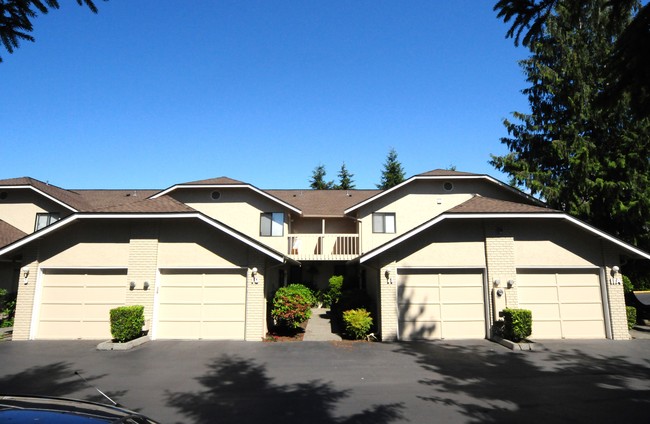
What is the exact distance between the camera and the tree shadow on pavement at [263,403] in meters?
6.13

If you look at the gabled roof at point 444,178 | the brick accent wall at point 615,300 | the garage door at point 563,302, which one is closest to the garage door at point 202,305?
the gabled roof at point 444,178

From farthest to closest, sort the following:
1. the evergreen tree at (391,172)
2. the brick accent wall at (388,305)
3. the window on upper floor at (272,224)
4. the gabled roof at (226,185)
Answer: the evergreen tree at (391,172), the window on upper floor at (272,224), the gabled roof at (226,185), the brick accent wall at (388,305)

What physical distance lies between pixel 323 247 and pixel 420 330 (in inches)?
349

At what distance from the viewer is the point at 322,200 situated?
2533cm

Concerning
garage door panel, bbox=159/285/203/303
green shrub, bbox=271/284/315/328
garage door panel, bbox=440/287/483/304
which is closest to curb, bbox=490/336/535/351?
garage door panel, bbox=440/287/483/304

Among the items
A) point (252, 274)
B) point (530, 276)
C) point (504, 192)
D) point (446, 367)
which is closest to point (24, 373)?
point (252, 274)

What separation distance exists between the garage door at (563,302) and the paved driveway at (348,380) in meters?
0.71

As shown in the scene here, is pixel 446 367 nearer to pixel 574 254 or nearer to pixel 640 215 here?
pixel 574 254

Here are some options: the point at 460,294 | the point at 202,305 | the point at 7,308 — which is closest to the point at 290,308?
the point at 202,305

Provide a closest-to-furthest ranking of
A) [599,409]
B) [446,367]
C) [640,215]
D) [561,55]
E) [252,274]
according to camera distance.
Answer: [599,409]
[446,367]
[252,274]
[640,215]
[561,55]

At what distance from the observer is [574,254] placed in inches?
515

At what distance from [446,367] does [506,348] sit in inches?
127

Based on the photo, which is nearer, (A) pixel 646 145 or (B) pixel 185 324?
(B) pixel 185 324

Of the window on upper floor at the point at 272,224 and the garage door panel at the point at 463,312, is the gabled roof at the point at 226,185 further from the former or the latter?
the garage door panel at the point at 463,312
